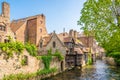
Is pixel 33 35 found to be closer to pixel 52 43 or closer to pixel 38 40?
pixel 38 40

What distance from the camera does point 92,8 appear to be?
51.6 ft

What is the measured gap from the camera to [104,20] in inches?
602

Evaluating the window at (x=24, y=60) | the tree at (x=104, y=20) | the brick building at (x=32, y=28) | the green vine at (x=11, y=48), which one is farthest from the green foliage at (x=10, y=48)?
the brick building at (x=32, y=28)

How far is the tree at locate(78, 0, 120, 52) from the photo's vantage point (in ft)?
48.1

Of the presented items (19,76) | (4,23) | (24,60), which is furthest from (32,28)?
(19,76)

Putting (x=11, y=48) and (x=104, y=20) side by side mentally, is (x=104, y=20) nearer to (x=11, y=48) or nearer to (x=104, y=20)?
(x=104, y=20)

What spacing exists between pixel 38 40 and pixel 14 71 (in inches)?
815

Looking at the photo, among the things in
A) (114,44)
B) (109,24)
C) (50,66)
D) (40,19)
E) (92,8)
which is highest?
(40,19)

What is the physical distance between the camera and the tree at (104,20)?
14648 millimetres

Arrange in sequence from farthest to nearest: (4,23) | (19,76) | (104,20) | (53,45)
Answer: (53,45)
(4,23)
(19,76)
(104,20)

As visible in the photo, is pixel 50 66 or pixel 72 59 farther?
pixel 72 59

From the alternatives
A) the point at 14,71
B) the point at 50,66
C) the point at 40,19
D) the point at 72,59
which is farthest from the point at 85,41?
the point at 14,71

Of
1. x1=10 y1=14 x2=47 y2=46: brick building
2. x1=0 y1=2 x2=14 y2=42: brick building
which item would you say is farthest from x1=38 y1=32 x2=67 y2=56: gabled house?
x1=0 y1=2 x2=14 y2=42: brick building

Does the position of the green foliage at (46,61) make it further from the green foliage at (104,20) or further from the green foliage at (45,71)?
the green foliage at (104,20)
